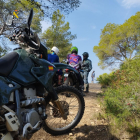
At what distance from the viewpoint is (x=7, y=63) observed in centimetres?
155

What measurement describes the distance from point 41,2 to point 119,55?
1790 cm

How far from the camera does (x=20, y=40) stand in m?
1.99

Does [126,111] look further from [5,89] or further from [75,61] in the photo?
[75,61]

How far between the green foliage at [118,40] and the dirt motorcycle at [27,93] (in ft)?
56.3

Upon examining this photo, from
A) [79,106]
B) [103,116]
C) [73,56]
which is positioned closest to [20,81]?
[79,106]

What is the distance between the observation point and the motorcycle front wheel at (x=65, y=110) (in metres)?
2.20

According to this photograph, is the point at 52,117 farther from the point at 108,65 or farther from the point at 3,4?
the point at 108,65

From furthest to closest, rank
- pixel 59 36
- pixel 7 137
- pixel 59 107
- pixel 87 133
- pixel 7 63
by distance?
pixel 59 36
pixel 87 133
pixel 59 107
pixel 7 63
pixel 7 137

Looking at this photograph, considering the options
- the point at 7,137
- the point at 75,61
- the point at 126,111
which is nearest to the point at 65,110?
the point at 126,111

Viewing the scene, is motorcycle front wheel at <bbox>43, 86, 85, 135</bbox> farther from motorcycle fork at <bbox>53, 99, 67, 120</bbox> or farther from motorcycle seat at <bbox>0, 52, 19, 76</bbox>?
motorcycle seat at <bbox>0, 52, 19, 76</bbox>

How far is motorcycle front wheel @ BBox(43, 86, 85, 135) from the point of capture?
2.20 m

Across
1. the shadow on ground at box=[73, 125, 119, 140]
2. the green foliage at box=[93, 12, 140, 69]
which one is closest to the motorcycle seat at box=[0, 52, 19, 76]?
the shadow on ground at box=[73, 125, 119, 140]

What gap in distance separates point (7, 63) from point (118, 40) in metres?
20.8

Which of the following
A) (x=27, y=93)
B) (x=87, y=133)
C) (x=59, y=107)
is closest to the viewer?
(x=27, y=93)
